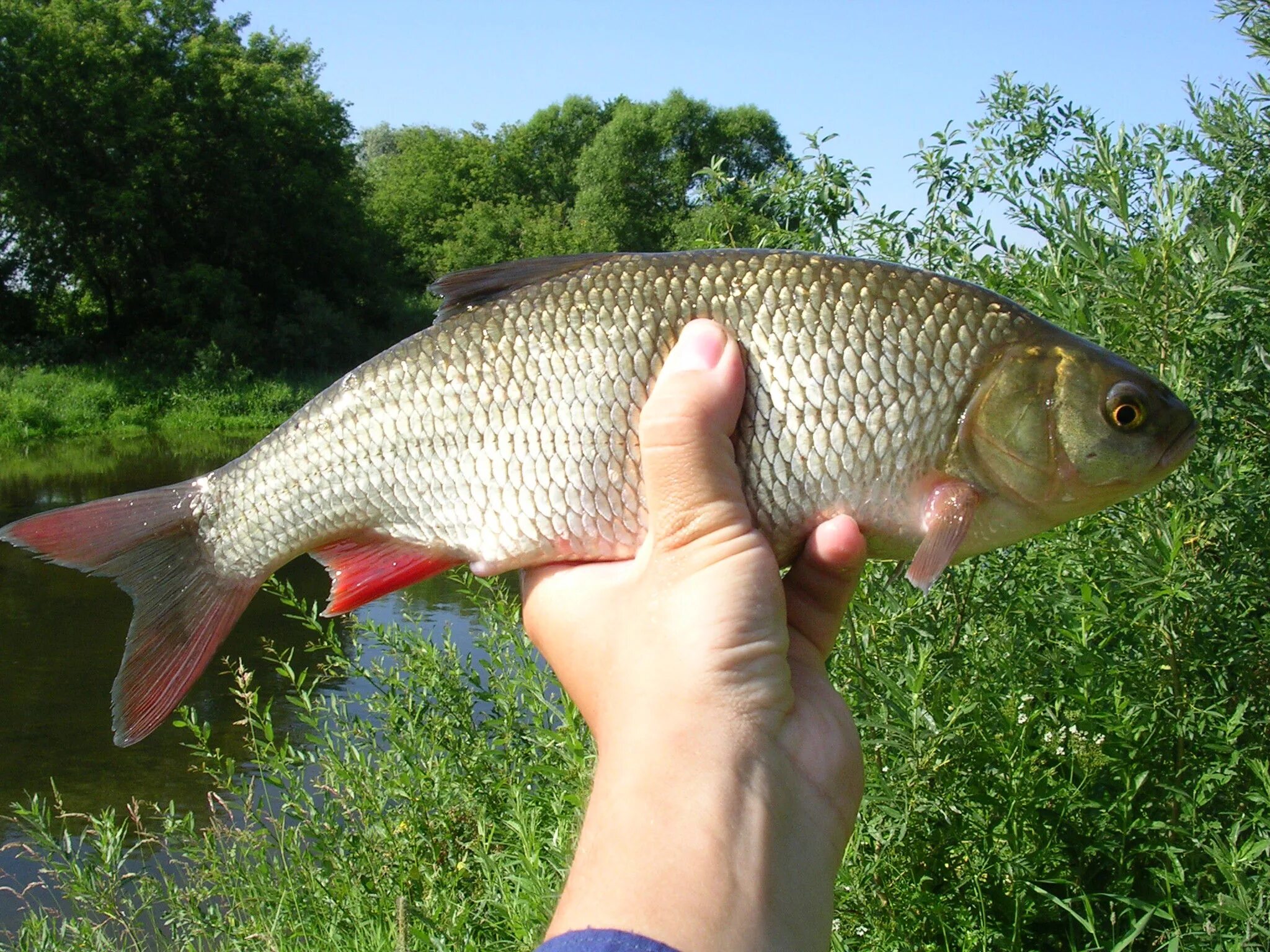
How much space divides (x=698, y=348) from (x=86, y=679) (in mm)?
8903

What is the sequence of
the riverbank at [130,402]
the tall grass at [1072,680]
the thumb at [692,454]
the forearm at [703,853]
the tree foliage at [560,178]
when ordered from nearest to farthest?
1. the forearm at [703,853]
2. the thumb at [692,454]
3. the tall grass at [1072,680]
4. the riverbank at [130,402]
5. the tree foliage at [560,178]

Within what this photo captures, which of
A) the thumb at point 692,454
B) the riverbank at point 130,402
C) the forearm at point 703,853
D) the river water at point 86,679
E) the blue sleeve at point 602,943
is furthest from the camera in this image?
the riverbank at point 130,402

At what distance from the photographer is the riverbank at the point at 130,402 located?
22266mm

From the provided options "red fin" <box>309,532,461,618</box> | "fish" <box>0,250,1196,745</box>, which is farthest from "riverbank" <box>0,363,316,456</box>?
"fish" <box>0,250,1196,745</box>

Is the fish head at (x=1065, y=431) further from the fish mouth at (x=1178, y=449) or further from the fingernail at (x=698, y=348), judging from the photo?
the fingernail at (x=698, y=348)

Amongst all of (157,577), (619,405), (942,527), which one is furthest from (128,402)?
(942,527)

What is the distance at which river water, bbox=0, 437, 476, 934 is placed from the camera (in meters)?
7.26

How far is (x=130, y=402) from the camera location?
81.2 ft

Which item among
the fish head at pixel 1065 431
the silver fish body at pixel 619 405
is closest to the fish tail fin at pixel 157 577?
the silver fish body at pixel 619 405

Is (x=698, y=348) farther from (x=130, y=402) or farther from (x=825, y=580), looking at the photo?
(x=130, y=402)

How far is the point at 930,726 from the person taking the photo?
2930mm

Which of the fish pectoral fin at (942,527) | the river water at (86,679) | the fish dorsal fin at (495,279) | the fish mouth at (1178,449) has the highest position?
the fish dorsal fin at (495,279)

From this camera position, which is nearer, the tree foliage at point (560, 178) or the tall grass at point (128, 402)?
the tall grass at point (128, 402)

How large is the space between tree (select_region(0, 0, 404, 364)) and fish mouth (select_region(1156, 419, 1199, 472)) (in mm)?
27905
